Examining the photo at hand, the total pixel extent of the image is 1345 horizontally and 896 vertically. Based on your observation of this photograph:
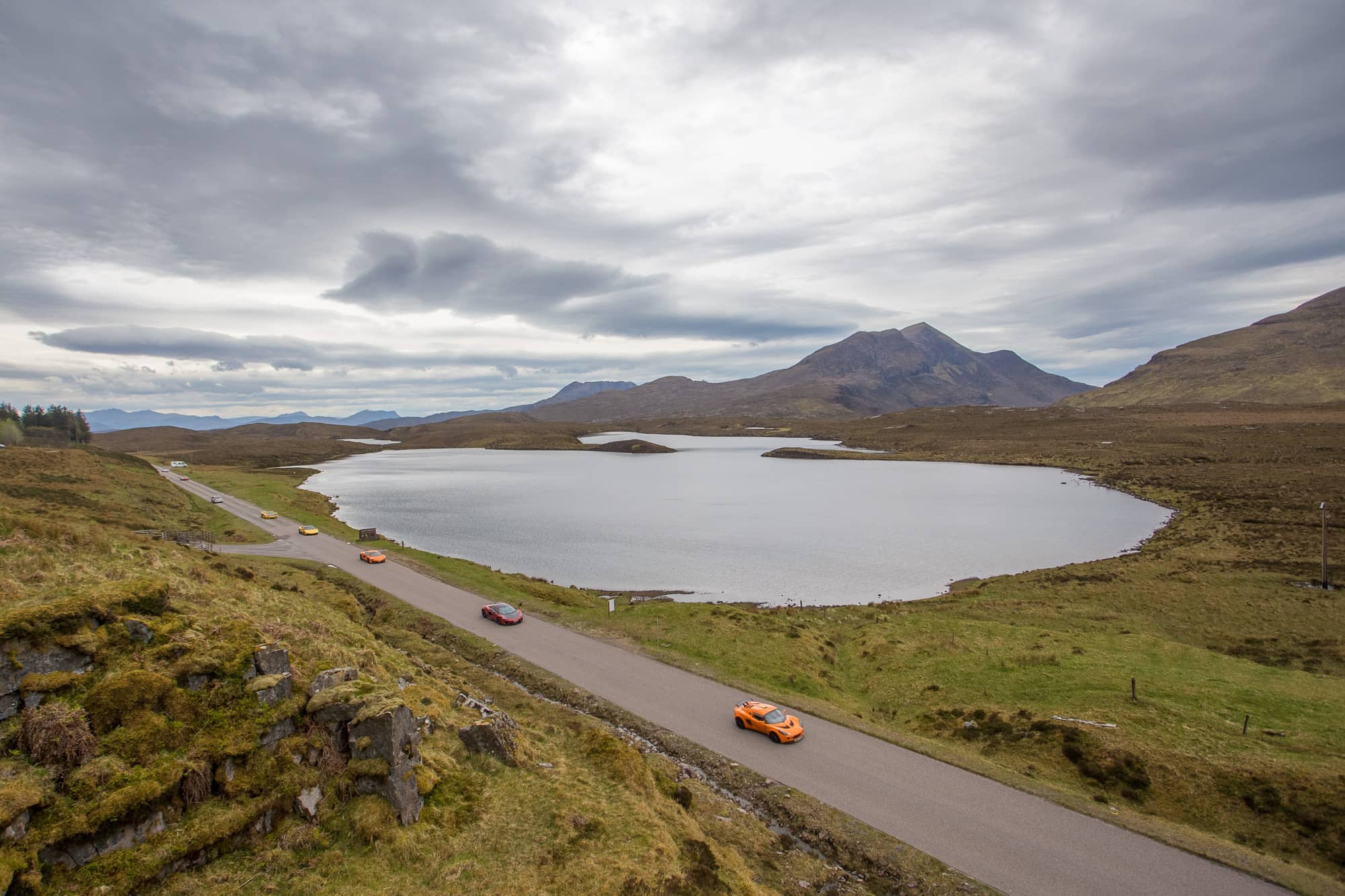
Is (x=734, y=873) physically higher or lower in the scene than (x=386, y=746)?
lower

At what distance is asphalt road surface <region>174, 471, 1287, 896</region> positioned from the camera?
13.9 m

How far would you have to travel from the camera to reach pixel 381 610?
1266 inches

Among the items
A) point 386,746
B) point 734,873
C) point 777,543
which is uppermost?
point 386,746

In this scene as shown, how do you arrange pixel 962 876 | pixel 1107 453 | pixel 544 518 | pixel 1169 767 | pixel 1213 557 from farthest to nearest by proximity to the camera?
1. pixel 1107 453
2. pixel 544 518
3. pixel 1213 557
4. pixel 1169 767
5. pixel 962 876

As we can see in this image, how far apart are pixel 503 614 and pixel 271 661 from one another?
19.8 meters

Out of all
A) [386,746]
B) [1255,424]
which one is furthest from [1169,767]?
[1255,424]

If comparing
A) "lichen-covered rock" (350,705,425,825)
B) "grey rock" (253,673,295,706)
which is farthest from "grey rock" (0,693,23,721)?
"lichen-covered rock" (350,705,425,825)

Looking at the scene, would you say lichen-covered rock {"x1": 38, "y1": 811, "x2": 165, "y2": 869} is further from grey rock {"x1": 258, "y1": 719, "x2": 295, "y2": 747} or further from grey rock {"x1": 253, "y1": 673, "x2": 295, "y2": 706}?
grey rock {"x1": 253, "y1": 673, "x2": 295, "y2": 706}

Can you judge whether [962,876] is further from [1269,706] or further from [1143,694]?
[1269,706]

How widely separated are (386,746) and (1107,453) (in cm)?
16103

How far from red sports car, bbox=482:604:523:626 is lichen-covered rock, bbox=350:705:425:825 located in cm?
1970

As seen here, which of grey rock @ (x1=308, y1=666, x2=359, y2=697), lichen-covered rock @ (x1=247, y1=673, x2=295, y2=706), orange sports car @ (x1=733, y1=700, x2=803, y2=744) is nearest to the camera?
lichen-covered rock @ (x1=247, y1=673, x2=295, y2=706)

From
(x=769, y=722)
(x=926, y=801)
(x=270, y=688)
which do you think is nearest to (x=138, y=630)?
(x=270, y=688)

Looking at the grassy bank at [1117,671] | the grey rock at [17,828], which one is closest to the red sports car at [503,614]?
the grassy bank at [1117,671]
